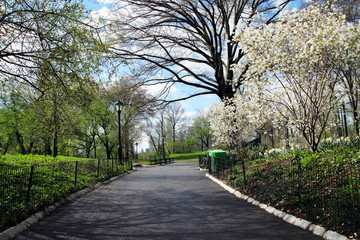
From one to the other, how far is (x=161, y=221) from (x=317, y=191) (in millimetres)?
3531

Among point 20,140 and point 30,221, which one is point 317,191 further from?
point 20,140

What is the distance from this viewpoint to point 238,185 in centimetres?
1029

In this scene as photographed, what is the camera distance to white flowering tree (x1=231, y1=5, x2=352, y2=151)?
8.73m

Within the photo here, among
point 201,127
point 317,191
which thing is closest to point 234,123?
point 317,191

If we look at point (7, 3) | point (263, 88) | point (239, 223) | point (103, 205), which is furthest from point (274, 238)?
point (7, 3)

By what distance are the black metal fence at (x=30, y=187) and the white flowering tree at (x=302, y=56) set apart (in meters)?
7.69

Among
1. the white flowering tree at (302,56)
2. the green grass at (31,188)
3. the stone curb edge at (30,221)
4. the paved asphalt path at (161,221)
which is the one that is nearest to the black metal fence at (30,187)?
the green grass at (31,188)

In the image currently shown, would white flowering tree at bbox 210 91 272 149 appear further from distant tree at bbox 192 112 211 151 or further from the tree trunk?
distant tree at bbox 192 112 211 151

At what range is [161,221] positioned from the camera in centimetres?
593

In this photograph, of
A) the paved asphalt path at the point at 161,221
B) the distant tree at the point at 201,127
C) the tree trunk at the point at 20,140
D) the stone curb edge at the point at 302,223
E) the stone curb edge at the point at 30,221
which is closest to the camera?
the stone curb edge at the point at 302,223

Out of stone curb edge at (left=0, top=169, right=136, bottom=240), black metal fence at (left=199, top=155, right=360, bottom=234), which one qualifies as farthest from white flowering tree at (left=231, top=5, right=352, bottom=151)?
stone curb edge at (left=0, top=169, right=136, bottom=240)

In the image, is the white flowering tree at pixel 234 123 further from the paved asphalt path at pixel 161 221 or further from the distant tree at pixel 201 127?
the distant tree at pixel 201 127

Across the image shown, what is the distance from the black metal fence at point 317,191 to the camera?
16.1 feet

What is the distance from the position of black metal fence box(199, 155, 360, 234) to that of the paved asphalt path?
1.85ft
